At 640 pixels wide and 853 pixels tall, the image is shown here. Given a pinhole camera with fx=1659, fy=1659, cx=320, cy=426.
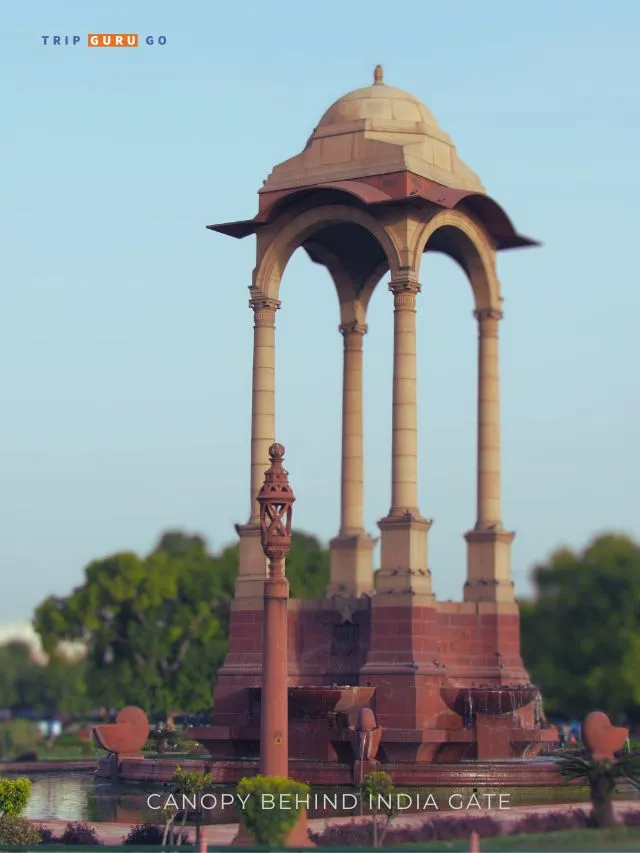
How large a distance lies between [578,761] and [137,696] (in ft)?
156

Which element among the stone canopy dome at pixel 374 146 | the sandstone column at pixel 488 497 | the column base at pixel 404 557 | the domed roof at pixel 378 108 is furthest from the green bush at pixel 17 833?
the domed roof at pixel 378 108

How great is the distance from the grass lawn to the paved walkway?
7.77ft

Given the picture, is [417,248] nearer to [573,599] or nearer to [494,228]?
[494,228]

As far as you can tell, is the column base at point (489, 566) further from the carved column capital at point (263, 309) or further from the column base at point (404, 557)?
the carved column capital at point (263, 309)

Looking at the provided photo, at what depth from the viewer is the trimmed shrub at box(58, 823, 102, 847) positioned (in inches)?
1076

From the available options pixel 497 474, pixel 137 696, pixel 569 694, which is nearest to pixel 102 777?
pixel 497 474

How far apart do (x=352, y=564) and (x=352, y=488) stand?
1998 millimetres

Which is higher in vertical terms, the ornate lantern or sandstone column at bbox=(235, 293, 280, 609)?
sandstone column at bbox=(235, 293, 280, 609)

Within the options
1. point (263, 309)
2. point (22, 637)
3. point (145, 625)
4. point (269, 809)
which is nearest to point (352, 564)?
point (263, 309)

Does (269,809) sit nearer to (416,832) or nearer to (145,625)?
(416,832)

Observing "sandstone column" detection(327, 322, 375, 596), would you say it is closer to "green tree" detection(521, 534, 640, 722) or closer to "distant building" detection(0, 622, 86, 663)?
"green tree" detection(521, 534, 640, 722)

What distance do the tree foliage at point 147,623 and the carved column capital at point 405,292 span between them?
37767mm

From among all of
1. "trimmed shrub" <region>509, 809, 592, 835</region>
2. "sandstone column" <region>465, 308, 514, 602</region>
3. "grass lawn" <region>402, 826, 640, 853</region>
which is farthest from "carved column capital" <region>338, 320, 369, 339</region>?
"grass lawn" <region>402, 826, 640, 853</region>

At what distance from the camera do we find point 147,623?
250ft
